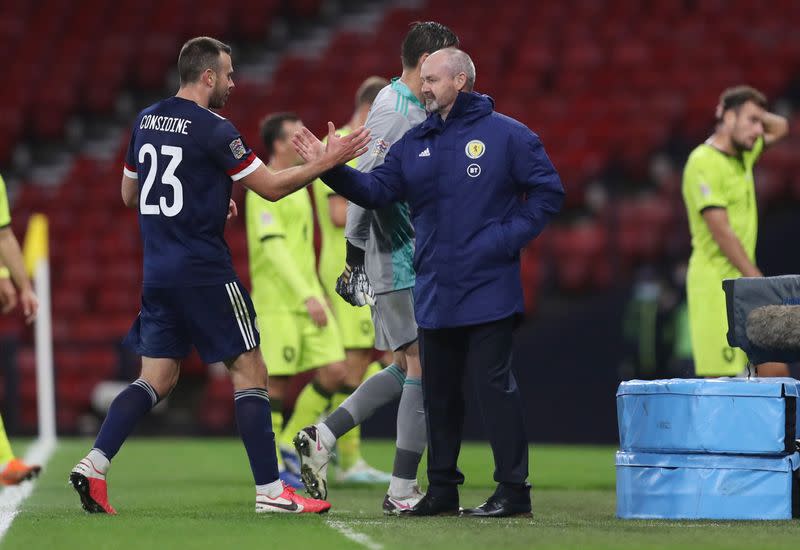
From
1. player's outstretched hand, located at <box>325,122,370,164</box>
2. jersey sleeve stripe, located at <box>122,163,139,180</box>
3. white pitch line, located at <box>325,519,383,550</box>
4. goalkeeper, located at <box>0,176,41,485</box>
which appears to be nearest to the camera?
white pitch line, located at <box>325,519,383,550</box>

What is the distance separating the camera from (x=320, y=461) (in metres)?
6.89

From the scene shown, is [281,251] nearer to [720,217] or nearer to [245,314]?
[245,314]

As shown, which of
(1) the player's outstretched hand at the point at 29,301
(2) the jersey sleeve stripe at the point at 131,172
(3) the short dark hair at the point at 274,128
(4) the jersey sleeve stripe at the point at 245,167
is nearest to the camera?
(4) the jersey sleeve stripe at the point at 245,167

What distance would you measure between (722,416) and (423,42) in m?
2.14

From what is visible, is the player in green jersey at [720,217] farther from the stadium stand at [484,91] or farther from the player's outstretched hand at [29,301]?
the stadium stand at [484,91]

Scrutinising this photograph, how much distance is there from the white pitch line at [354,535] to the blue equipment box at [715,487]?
1336 mm

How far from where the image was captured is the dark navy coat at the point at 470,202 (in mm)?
6352

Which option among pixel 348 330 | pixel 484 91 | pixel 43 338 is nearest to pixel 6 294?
pixel 348 330

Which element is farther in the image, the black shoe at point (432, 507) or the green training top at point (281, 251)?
the green training top at point (281, 251)

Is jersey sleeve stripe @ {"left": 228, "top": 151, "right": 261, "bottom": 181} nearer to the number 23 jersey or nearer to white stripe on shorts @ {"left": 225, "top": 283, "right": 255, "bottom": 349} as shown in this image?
the number 23 jersey

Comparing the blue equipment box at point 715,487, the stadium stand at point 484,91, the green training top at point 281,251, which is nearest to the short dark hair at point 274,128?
the green training top at point 281,251

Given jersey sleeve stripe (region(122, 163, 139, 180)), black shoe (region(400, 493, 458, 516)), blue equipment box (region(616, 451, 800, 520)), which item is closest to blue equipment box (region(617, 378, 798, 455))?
blue equipment box (region(616, 451, 800, 520))

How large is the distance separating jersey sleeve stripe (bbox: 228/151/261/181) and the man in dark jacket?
0.67 feet

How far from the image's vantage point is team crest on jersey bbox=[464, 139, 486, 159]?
6398 mm
